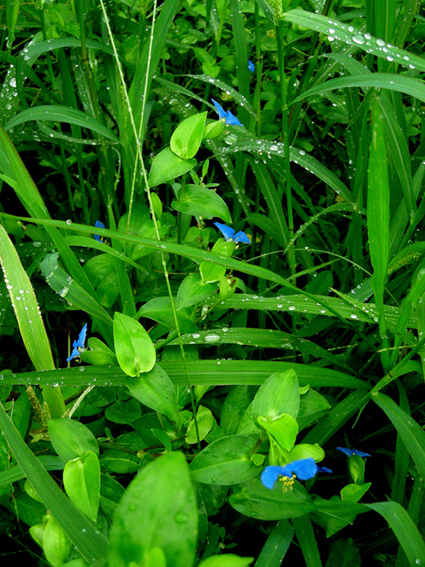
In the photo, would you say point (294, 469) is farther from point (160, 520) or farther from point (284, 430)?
point (160, 520)

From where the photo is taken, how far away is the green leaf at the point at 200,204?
93cm

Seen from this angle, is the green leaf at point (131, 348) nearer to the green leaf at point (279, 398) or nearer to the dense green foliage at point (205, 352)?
the dense green foliage at point (205, 352)

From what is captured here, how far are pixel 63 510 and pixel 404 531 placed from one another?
1.55 ft

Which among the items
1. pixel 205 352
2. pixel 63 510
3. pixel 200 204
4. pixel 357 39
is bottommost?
pixel 205 352

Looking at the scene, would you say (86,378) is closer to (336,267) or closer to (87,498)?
(87,498)

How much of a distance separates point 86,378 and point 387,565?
24.9 inches

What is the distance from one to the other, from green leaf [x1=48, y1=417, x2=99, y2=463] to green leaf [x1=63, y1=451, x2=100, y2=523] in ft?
0.14

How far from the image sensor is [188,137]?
0.88m

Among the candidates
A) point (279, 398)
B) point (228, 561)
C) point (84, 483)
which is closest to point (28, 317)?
point (84, 483)

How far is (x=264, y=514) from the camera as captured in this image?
705mm

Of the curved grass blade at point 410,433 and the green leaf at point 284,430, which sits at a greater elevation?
the green leaf at point 284,430

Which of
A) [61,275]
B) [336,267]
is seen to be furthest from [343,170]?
[61,275]

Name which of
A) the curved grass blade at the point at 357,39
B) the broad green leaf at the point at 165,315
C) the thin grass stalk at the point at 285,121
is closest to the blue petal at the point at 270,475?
the broad green leaf at the point at 165,315

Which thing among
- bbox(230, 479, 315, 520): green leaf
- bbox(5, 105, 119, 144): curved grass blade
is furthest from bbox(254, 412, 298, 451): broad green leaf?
bbox(5, 105, 119, 144): curved grass blade
